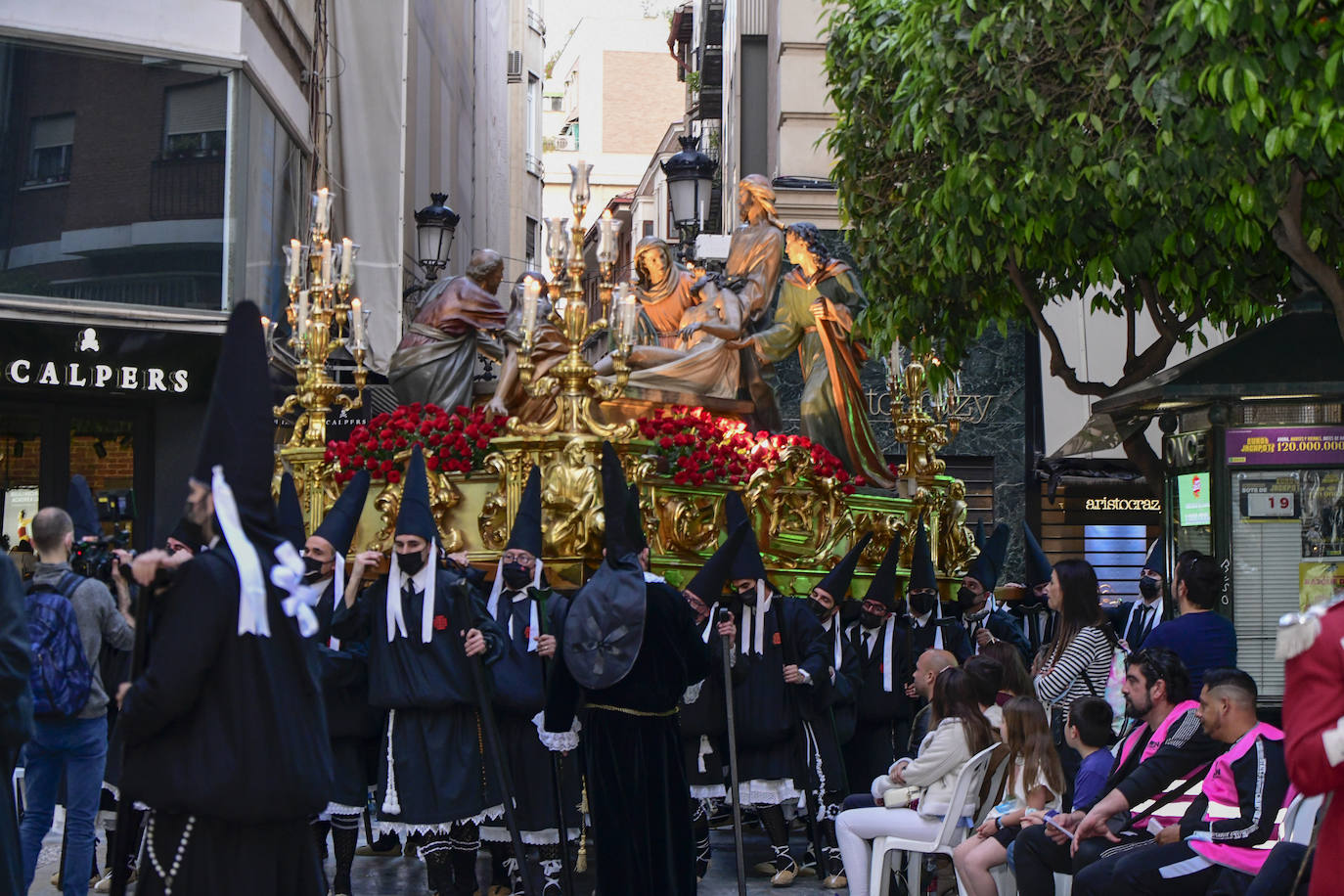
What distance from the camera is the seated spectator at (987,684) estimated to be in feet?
28.0

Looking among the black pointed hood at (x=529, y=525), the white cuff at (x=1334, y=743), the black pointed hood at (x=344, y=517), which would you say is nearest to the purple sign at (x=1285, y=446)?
the black pointed hood at (x=529, y=525)

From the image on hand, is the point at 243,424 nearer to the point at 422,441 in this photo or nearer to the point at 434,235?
the point at 422,441

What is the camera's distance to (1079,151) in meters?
9.98

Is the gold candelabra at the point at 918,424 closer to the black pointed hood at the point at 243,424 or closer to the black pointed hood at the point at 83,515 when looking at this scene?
the black pointed hood at the point at 83,515

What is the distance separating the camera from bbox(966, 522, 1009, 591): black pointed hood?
13648 millimetres

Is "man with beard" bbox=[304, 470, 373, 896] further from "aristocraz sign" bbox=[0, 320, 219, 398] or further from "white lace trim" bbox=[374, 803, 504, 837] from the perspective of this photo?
"aristocraz sign" bbox=[0, 320, 219, 398]

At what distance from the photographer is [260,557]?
5238mm

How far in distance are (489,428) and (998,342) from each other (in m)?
11.3

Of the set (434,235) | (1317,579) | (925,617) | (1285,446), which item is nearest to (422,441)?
(925,617)

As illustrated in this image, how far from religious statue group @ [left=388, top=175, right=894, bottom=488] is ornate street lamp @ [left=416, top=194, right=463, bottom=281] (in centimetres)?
311

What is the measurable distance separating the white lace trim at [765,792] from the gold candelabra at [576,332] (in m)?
2.44

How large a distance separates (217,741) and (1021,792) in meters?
4.23

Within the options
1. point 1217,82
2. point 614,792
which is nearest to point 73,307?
point 614,792

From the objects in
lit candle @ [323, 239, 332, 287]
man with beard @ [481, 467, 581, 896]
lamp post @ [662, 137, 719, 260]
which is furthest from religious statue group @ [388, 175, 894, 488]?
man with beard @ [481, 467, 581, 896]
